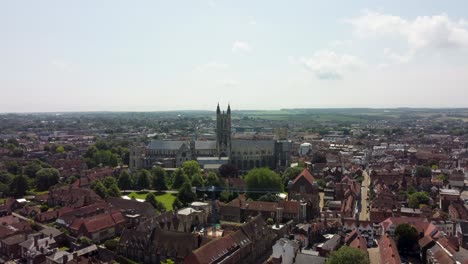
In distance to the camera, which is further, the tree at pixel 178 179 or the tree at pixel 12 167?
the tree at pixel 12 167

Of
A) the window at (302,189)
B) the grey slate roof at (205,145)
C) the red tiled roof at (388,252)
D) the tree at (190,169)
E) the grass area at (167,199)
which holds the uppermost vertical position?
the grey slate roof at (205,145)

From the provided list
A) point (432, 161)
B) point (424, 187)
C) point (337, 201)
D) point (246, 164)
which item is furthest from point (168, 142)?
point (432, 161)

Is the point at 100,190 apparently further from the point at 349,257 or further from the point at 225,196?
the point at 349,257

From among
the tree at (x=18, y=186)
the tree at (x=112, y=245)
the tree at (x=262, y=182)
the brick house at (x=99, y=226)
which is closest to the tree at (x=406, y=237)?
the tree at (x=262, y=182)

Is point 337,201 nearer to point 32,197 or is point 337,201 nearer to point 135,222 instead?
point 135,222

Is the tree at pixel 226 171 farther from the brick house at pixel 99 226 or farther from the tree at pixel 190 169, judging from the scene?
the brick house at pixel 99 226

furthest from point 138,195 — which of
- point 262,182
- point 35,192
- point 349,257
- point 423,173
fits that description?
point 423,173
